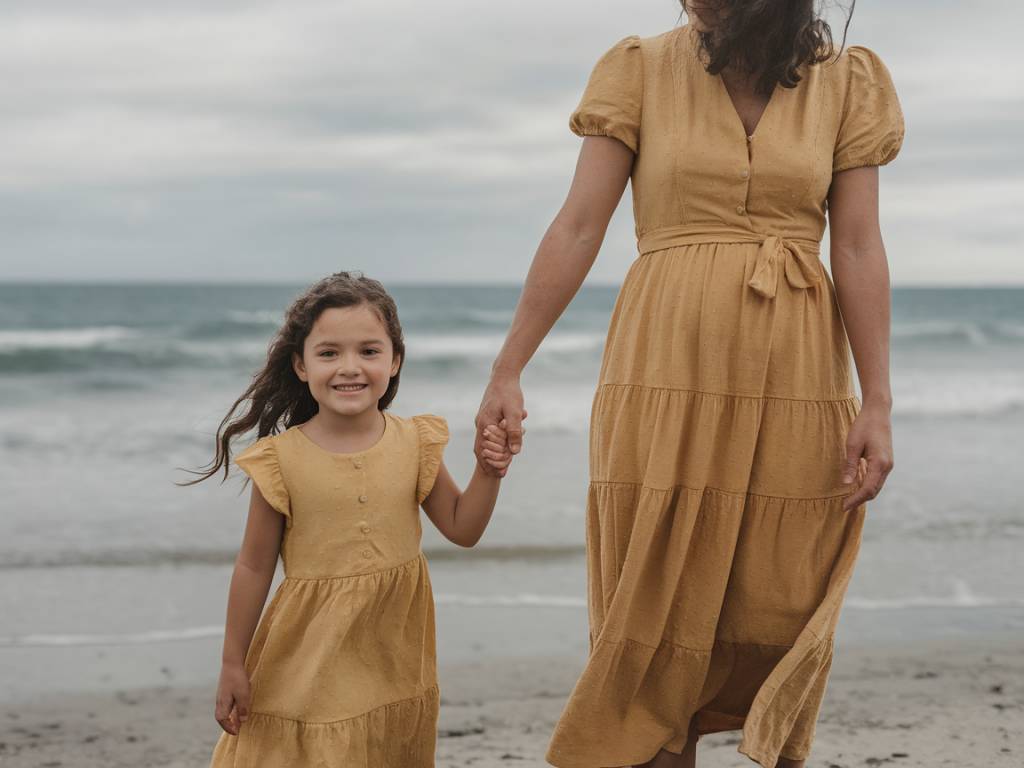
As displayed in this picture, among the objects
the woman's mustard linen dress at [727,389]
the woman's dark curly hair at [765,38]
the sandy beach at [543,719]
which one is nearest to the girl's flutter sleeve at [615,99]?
the woman's mustard linen dress at [727,389]

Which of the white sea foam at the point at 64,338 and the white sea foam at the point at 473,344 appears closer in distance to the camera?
the white sea foam at the point at 64,338

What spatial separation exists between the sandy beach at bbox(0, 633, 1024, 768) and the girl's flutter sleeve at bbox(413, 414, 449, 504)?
1663 mm

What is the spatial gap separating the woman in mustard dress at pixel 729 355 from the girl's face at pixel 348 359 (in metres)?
0.24

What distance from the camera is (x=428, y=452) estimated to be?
2539 millimetres

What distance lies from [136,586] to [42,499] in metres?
2.59

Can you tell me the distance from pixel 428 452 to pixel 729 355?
67cm

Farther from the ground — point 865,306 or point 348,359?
point 865,306

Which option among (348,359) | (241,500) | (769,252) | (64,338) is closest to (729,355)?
(769,252)

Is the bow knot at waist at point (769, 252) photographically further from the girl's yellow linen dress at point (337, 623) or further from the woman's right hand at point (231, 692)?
the woman's right hand at point (231, 692)

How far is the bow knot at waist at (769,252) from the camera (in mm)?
2383

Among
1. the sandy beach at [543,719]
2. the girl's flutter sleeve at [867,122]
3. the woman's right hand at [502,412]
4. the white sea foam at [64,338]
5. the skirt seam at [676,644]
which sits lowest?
the sandy beach at [543,719]

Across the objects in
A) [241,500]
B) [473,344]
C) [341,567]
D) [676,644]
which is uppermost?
[473,344]

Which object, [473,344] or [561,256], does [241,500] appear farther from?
[473,344]

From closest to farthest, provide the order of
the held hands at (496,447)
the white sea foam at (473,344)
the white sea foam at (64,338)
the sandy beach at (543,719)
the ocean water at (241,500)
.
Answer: the held hands at (496,447) < the sandy beach at (543,719) < the ocean water at (241,500) < the white sea foam at (64,338) < the white sea foam at (473,344)
